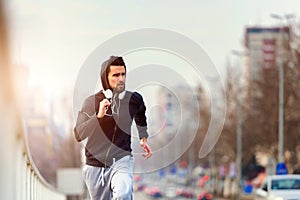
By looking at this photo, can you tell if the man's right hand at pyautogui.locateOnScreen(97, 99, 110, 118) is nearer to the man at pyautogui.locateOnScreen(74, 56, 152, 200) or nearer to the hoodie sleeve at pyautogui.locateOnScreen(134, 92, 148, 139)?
the man at pyautogui.locateOnScreen(74, 56, 152, 200)

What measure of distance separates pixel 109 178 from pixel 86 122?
426 millimetres

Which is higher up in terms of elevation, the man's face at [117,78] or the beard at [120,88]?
the man's face at [117,78]

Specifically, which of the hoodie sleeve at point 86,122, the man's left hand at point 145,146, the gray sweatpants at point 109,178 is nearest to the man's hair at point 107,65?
the hoodie sleeve at point 86,122

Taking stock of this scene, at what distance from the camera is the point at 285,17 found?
6038cm

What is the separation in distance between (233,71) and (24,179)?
65.7m

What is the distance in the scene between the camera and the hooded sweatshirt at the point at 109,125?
6.75 m

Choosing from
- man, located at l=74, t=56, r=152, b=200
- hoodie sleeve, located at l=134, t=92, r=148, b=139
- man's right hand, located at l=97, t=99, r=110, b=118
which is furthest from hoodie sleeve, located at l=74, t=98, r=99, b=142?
hoodie sleeve, located at l=134, t=92, r=148, b=139

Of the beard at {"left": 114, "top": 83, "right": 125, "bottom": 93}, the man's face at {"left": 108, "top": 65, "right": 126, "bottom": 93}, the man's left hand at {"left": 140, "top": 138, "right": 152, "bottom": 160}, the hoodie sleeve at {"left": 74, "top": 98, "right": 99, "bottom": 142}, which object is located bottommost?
the man's left hand at {"left": 140, "top": 138, "right": 152, "bottom": 160}

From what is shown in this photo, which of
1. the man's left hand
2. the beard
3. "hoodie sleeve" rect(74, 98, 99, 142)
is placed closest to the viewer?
the beard

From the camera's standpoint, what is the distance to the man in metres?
6.67

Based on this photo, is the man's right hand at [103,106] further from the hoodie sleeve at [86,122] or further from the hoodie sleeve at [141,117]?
the hoodie sleeve at [141,117]

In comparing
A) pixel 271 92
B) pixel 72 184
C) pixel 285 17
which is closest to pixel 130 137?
pixel 72 184

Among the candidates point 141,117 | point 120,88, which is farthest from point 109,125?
point 120,88

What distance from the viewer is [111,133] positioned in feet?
22.4
